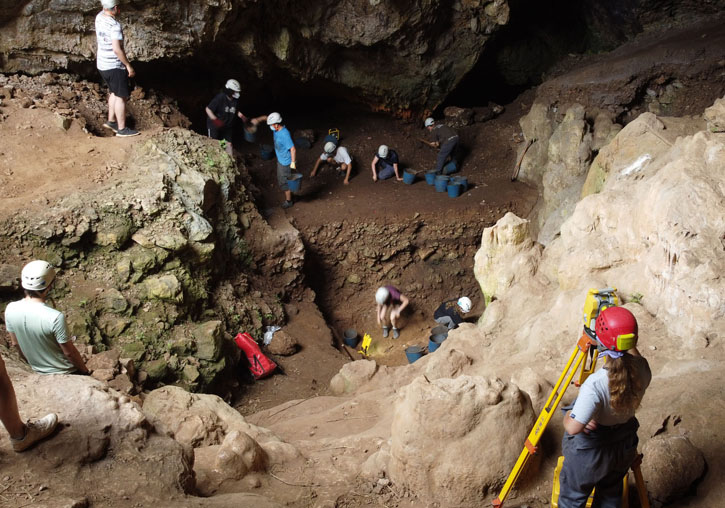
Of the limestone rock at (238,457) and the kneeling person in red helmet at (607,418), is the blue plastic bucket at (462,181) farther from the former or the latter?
the kneeling person in red helmet at (607,418)

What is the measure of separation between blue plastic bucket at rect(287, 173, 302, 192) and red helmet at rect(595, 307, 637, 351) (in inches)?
309

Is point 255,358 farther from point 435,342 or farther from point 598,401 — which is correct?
point 598,401

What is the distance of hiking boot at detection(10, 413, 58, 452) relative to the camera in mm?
3193

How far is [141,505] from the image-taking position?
317 cm

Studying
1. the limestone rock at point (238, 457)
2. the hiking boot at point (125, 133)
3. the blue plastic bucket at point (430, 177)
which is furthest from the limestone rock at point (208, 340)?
the blue plastic bucket at point (430, 177)

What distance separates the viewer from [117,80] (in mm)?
7895

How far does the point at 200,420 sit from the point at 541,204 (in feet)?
26.5

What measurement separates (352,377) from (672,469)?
409 centimetres

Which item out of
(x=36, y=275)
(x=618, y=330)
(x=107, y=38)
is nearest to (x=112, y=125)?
(x=107, y=38)

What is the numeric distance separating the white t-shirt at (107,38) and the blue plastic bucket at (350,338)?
17.9 feet

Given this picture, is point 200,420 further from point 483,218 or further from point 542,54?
point 542,54

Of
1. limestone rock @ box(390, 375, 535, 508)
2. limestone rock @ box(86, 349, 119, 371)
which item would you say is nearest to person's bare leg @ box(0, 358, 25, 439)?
limestone rock @ box(390, 375, 535, 508)

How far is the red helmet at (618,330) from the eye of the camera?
2.74 m

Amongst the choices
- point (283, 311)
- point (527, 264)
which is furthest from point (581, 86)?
point (283, 311)
